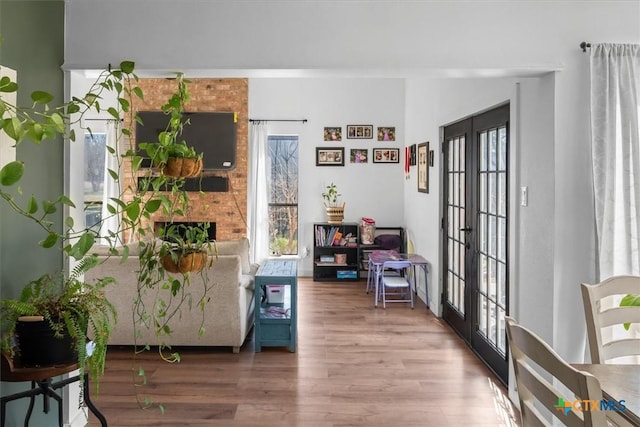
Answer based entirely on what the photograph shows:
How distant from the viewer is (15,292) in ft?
7.34

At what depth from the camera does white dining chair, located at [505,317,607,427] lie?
3.46ft

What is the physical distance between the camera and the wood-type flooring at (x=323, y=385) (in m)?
2.80

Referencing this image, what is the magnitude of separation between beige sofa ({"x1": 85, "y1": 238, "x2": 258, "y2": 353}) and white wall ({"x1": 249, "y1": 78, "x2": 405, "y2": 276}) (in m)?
3.35

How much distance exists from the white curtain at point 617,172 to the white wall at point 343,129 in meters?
4.70

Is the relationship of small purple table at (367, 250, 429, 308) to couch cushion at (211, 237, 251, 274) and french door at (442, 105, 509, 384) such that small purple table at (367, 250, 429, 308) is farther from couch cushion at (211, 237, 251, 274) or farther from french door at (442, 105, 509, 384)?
couch cushion at (211, 237, 251, 274)

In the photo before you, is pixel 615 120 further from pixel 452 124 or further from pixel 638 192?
pixel 452 124

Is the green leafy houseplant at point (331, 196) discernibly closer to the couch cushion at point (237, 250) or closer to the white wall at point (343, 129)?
the white wall at point (343, 129)

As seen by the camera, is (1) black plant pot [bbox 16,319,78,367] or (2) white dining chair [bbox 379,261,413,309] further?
(2) white dining chair [bbox 379,261,413,309]

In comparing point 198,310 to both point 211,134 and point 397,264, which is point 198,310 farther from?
point 211,134

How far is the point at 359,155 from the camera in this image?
719 cm

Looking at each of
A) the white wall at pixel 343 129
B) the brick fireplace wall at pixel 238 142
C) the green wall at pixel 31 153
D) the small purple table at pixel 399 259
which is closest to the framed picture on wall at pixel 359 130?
the white wall at pixel 343 129

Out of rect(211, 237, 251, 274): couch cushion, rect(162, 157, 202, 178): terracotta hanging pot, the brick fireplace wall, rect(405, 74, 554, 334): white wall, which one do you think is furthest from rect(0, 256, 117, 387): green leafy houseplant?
the brick fireplace wall

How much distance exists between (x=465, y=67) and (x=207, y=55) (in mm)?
1447

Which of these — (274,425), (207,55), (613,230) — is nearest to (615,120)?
(613,230)
